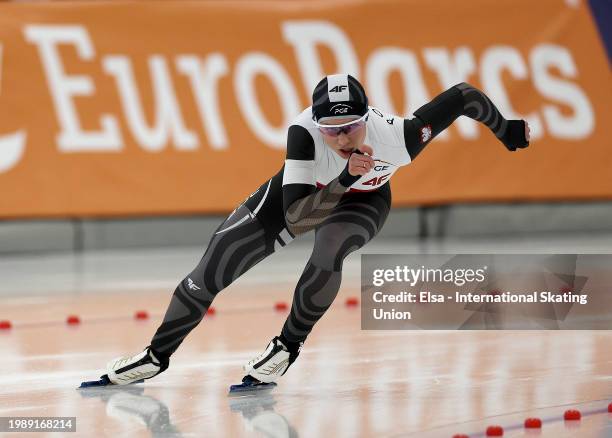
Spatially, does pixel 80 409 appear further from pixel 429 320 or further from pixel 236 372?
pixel 429 320

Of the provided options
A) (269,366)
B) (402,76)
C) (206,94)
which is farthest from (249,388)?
(402,76)

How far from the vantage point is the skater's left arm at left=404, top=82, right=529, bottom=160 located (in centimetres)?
544

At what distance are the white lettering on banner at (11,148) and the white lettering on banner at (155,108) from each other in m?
0.99

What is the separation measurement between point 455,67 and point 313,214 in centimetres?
759

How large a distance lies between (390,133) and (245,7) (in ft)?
22.9

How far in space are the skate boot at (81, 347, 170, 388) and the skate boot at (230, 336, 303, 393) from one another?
40 cm

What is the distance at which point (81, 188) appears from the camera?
37.8 ft

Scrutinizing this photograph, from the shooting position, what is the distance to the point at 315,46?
1217 centimetres

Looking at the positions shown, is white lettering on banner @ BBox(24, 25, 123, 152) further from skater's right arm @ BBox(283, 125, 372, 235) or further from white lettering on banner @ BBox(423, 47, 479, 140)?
skater's right arm @ BBox(283, 125, 372, 235)

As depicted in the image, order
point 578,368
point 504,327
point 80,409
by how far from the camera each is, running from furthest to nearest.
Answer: point 504,327 → point 578,368 → point 80,409

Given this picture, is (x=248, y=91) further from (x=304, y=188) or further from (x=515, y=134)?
(x=304, y=188)

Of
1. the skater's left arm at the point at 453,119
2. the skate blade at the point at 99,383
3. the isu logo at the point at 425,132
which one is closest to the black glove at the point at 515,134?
the skater's left arm at the point at 453,119

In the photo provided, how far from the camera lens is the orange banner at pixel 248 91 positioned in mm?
11430

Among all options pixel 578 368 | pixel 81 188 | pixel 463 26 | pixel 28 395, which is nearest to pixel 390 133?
pixel 578 368
